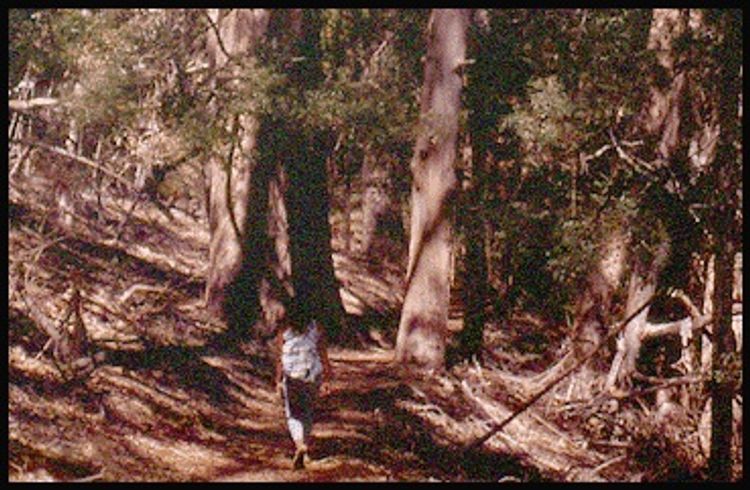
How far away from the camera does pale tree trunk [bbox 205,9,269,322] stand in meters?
14.9

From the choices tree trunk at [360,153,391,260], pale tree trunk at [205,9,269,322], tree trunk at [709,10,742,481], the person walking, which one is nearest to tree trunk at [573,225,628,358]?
tree trunk at [709,10,742,481]

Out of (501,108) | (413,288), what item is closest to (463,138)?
(501,108)

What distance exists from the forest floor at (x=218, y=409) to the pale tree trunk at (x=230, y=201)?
0.53m

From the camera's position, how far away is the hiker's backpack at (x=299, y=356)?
9070 mm

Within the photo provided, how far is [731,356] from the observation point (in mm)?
9367

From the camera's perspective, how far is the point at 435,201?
13617 millimetres

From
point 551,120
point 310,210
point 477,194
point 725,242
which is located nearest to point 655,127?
point 551,120

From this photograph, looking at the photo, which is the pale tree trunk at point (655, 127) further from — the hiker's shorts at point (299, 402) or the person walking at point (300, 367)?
the hiker's shorts at point (299, 402)

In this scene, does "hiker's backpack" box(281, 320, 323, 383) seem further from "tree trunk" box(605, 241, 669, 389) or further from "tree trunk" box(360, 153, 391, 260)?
"tree trunk" box(360, 153, 391, 260)

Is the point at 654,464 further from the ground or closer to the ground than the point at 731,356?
closer to the ground

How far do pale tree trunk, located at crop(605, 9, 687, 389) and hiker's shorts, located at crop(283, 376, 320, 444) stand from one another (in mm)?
4936

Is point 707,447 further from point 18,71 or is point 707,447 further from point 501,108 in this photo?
point 18,71

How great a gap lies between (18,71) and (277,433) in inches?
228

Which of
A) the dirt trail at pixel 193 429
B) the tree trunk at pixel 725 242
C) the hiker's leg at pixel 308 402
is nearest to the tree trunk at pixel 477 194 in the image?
the dirt trail at pixel 193 429
